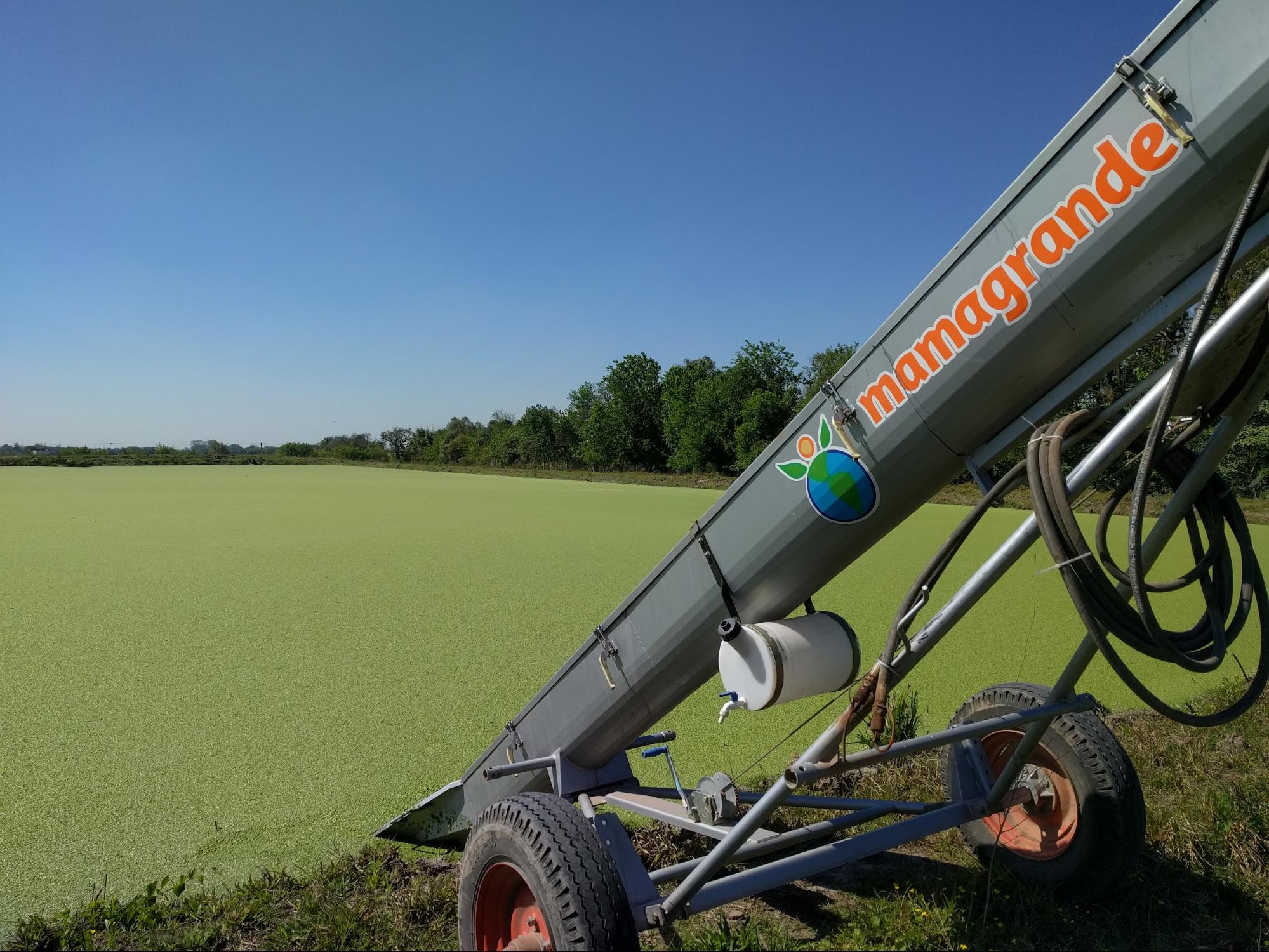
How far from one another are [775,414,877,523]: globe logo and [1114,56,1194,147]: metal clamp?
71 cm

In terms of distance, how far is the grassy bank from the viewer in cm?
186

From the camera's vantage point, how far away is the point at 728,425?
3027 centimetres

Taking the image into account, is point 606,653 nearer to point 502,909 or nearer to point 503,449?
point 502,909

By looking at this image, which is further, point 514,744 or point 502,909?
point 514,744

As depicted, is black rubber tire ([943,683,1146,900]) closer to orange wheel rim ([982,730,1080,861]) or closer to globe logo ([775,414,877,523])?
orange wheel rim ([982,730,1080,861])

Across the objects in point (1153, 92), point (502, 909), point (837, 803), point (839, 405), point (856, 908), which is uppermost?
point (1153, 92)

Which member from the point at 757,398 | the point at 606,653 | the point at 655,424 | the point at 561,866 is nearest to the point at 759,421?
the point at 757,398

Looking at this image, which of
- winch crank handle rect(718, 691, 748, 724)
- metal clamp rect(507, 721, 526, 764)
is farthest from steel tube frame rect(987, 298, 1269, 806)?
metal clamp rect(507, 721, 526, 764)

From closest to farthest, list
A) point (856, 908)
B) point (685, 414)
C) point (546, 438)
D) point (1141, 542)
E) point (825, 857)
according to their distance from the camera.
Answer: point (1141, 542), point (825, 857), point (856, 908), point (685, 414), point (546, 438)

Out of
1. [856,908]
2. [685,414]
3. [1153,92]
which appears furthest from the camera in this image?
[685,414]

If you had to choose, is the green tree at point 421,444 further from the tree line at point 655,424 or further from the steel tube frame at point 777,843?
the steel tube frame at point 777,843

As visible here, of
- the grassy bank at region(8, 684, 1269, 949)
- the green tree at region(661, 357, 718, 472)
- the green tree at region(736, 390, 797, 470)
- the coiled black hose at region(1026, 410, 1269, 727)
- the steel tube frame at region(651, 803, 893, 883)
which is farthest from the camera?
the green tree at region(661, 357, 718, 472)

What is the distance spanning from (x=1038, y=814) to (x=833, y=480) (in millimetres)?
1268

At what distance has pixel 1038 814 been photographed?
7.00 ft
